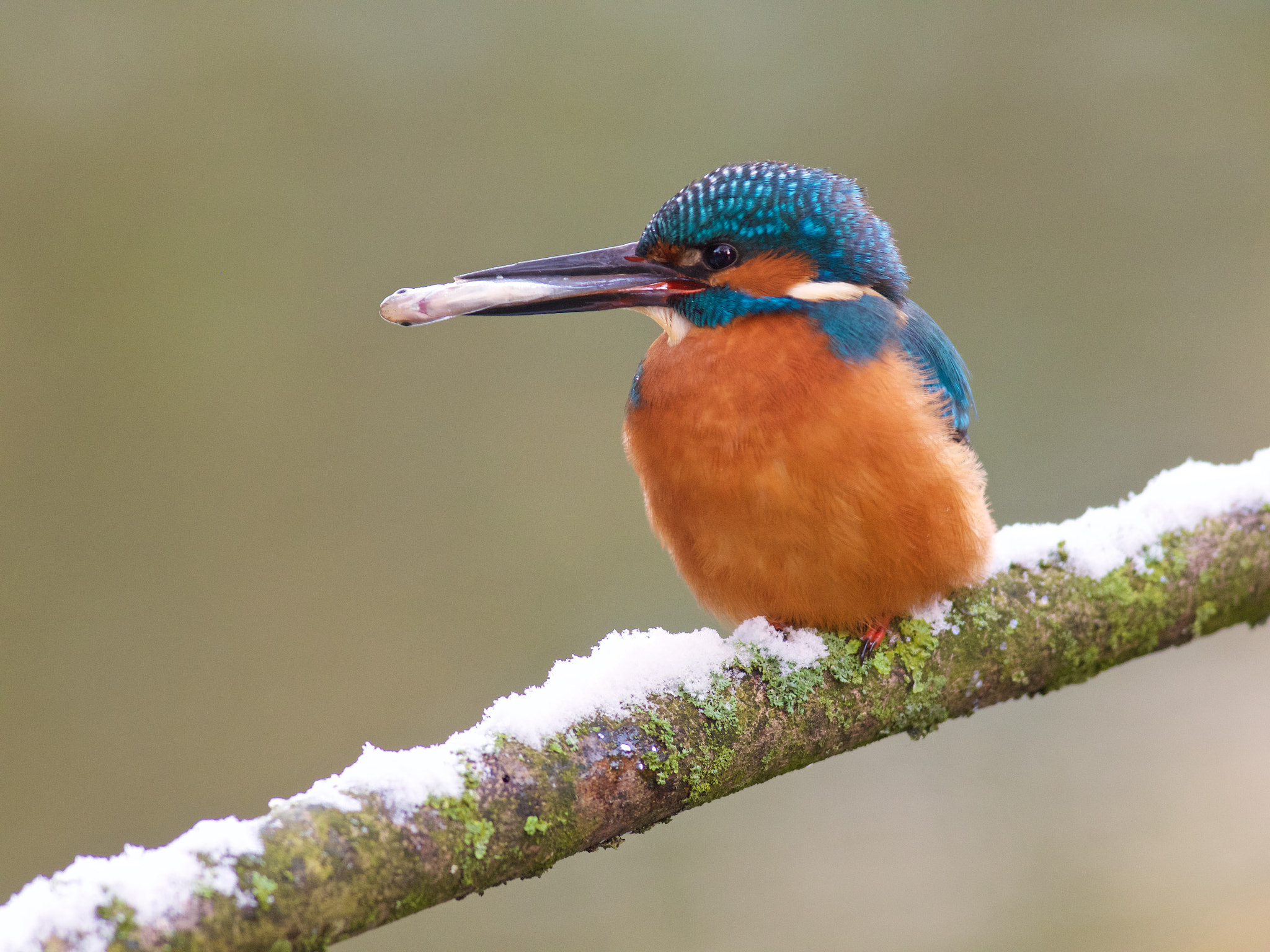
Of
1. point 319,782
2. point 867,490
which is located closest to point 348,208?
point 867,490

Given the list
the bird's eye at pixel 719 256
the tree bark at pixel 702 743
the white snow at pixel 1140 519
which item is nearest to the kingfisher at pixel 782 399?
the bird's eye at pixel 719 256

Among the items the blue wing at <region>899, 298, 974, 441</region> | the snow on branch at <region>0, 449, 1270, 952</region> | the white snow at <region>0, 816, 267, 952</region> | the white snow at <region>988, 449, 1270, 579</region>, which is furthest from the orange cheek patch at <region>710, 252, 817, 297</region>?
the white snow at <region>0, 816, 267, 952</region>

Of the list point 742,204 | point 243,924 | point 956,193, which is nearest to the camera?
point 243,924

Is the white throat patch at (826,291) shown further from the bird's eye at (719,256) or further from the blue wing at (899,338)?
the bird's eye at (719,256)

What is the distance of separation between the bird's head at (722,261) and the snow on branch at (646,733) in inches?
27.6

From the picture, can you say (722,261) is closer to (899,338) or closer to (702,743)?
(899,338)

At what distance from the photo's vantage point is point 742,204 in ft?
7.72

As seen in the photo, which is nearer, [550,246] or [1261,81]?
[550,246]

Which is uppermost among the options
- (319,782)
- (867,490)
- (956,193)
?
(956,193)

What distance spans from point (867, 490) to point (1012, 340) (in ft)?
11.3

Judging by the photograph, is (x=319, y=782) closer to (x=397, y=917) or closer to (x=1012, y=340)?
(x=397, y=917)

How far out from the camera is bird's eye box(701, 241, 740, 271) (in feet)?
7.75

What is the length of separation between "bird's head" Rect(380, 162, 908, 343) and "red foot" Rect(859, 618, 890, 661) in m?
0.68

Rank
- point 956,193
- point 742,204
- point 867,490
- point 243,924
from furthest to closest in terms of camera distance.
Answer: point 956,193, point 742,204, point 867,490, point 243,924
